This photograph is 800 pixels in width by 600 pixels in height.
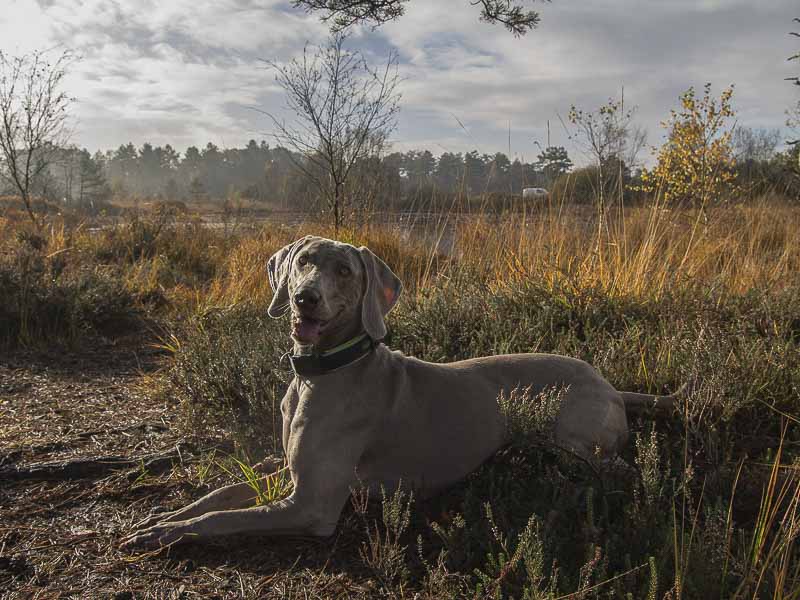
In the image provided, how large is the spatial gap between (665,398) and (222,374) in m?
2.39

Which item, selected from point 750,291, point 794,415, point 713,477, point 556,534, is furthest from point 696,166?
point 556,534

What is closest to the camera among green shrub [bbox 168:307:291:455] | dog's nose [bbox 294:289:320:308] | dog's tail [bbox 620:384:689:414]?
dog's nose [bbox 294:289:320:308]

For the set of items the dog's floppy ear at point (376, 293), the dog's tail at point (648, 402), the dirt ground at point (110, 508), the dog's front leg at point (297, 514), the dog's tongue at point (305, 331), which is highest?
the dog's floppy ear at point (376, 293)

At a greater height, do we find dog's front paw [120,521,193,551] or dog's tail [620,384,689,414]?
dog's tail [620,384,689,414]

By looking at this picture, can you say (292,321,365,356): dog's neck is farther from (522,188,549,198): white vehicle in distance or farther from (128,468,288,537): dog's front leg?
(522,188,549,198): white vehicle in distance

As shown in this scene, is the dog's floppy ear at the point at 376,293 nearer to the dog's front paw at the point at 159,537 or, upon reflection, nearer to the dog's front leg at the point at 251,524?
the dog's front leg at the point at 251,524

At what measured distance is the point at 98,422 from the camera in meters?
3.43

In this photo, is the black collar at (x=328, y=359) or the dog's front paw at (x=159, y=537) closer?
the dog's front paw at (x=159, y=537)

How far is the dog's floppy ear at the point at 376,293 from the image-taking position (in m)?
2.40

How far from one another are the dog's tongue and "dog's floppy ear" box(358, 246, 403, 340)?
23 centimetres

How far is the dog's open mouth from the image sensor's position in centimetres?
225

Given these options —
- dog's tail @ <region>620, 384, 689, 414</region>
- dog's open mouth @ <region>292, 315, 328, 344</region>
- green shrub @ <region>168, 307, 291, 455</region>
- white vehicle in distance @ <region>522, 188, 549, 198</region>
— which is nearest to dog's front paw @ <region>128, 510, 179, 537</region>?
green shrub @ <region>168, 307, 291, 455</region>

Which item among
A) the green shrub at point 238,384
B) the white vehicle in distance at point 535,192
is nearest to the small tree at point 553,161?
the white vehicle in distance at point 535,192

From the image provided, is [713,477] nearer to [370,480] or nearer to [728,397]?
[728,397]
